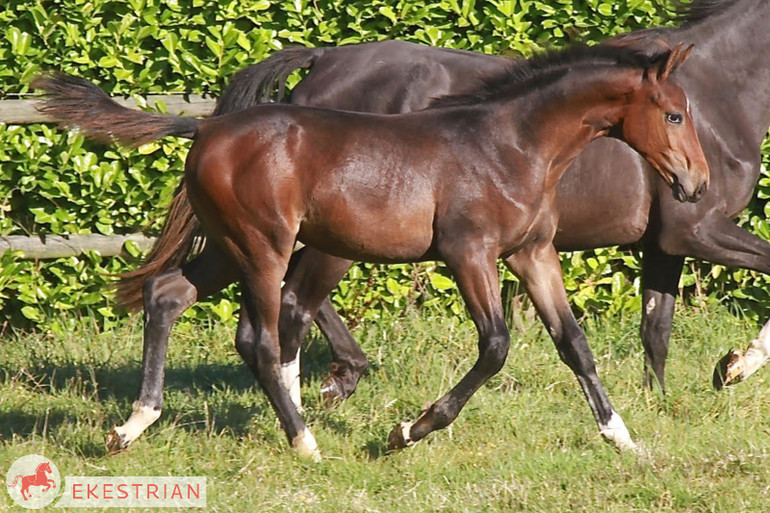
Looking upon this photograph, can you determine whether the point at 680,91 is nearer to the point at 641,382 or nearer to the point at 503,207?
the point at 503,207

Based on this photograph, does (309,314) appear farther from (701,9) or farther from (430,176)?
(701,9)

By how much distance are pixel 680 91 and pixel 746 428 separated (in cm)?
145

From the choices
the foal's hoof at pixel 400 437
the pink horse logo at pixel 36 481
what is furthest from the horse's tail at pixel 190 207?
the foal's hoof at pixel 400 437

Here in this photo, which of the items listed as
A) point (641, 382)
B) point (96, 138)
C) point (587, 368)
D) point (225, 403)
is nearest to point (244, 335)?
point (225, 403)

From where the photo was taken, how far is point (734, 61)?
5703mm

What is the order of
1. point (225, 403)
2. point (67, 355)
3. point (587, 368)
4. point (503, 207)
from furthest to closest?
point (67, 355) < point (225, 403) < point (587, 368) < point (503, 207)

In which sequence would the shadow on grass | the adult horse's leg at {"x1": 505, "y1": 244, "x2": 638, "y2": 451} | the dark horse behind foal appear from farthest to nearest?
the shadow on grass < the adult horse's leg at {"x1": 505, "y1": 244, "x2": 638, "y2": 451} < the dark horse behind foal

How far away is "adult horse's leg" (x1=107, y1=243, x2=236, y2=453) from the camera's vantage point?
4.74 m

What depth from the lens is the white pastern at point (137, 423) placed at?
15.5 feet

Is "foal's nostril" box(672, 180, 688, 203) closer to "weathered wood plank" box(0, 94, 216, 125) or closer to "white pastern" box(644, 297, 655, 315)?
"white pastern" box(644, 297, 655, 315)

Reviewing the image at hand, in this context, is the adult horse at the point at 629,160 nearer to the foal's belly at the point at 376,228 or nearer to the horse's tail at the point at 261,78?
the horse's tail at the point at 261,78

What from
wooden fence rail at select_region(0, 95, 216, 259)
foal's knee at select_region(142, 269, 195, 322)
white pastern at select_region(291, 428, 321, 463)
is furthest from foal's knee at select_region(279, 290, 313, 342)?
wooden fence rail at select_region(0, 95, 216, 259)

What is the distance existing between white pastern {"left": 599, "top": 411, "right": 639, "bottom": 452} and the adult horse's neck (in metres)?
1.59

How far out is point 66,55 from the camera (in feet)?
21.0
